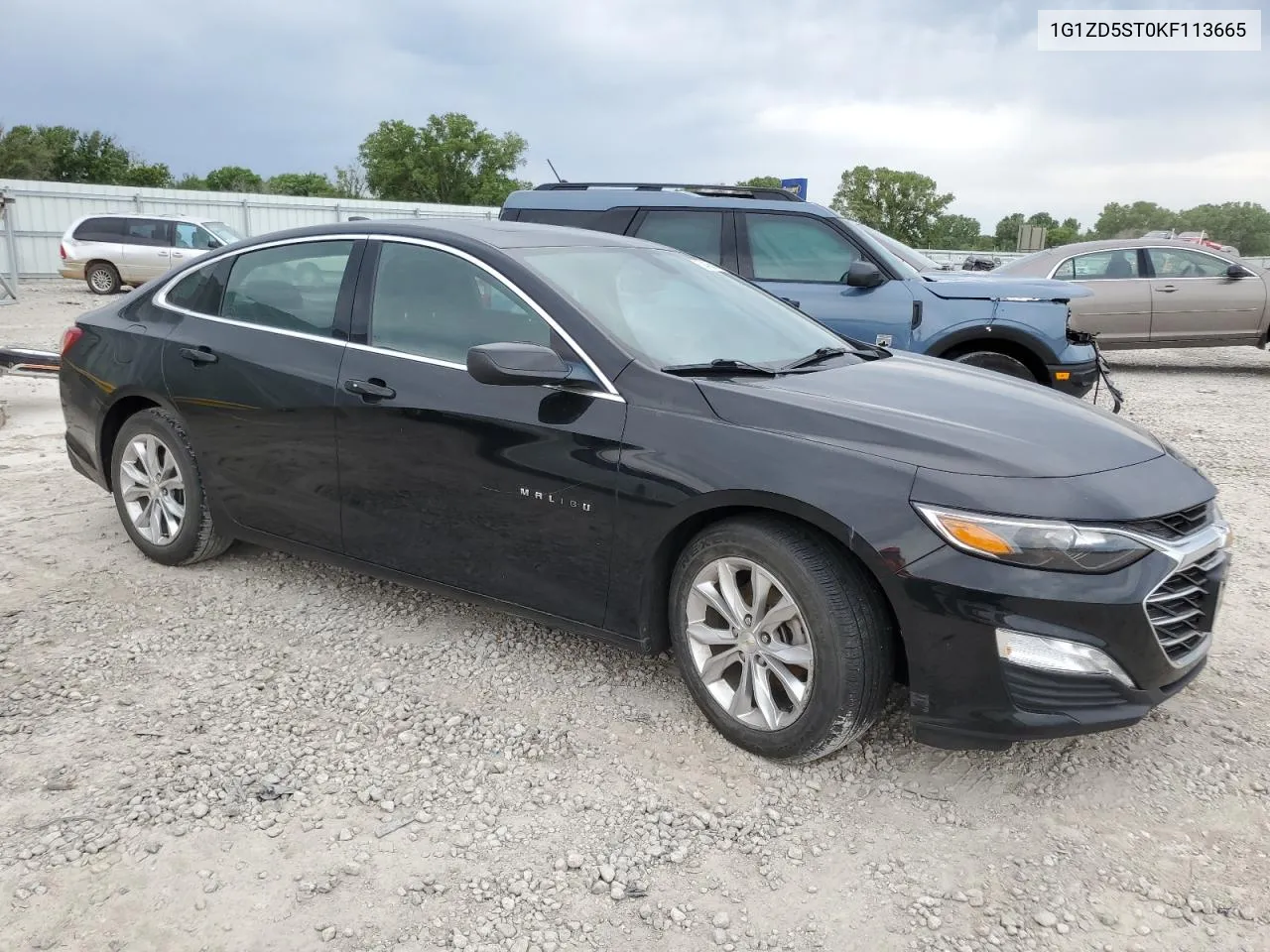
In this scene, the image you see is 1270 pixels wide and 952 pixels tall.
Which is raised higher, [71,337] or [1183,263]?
[1183,263]

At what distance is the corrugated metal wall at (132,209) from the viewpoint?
24719 mm

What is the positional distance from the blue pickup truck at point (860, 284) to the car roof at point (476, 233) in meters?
3.29

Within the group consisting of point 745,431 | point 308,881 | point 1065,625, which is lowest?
point 308,881

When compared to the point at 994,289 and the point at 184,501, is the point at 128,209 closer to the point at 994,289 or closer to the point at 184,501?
the point at 994,289

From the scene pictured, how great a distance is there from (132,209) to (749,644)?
2910cm

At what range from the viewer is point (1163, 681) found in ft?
9.15

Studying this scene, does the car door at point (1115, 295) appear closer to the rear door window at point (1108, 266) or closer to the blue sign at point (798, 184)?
the rear door window at point (1108, 266)

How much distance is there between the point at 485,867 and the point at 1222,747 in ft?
7.61

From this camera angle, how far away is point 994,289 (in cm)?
736

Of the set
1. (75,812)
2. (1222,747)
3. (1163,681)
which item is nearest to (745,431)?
(1163,681)

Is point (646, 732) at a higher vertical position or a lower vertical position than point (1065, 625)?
lower

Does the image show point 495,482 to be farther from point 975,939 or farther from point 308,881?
point 975,939

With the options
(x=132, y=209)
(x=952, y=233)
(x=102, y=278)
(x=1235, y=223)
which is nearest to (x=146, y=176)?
(x=132, y=209)

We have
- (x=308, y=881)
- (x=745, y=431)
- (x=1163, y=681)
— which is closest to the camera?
(x=308, y=881)
